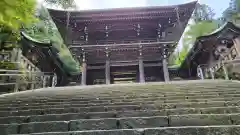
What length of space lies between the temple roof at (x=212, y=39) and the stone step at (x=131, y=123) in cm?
1100

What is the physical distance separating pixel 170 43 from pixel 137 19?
2.62m

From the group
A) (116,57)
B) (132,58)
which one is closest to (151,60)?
(132,58)

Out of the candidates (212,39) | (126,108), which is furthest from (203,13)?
(126,108)

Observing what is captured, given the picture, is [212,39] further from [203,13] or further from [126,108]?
[203,13]

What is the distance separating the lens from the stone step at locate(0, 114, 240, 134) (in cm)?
292

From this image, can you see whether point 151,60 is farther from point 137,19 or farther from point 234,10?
point 234,10

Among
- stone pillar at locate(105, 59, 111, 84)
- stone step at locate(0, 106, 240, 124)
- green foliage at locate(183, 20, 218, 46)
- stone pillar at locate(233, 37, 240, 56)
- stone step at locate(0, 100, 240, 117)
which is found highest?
green foliage at locate(183, 20, 218, 46)

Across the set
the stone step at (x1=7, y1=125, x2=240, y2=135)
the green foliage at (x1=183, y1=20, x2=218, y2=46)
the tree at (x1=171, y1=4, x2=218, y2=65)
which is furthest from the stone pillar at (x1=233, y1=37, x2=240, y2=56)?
the stone step at (x1=7, y1=125, x2=240, y2=135)

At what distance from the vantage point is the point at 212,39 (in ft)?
43.3

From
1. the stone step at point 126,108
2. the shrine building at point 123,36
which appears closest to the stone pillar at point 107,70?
the shrine building at point 123,36

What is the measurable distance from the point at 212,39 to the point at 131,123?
39.1 ft

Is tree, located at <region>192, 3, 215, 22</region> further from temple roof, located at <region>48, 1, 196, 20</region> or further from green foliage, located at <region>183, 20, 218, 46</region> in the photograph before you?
temple roof, located at <region>48, 1, 196, 20</region>

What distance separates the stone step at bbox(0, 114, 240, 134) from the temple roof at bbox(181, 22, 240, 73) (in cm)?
1100

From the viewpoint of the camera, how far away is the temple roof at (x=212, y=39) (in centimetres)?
1288
